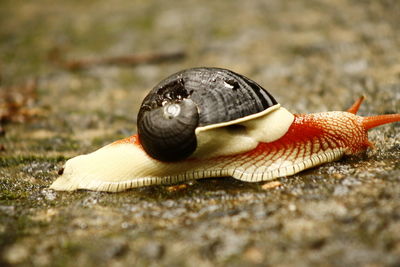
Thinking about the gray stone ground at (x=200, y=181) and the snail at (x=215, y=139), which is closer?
the gray stone ground at (x=200, y=181)

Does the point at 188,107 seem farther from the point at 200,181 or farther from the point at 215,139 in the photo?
the point at 200,181

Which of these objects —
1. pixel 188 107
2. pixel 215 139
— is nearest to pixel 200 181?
pixel 215 139

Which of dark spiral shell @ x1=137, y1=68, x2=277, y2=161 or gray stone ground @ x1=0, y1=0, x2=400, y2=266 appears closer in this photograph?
gray stone ground @ x1=0, y1=0, x2=400, y2=266

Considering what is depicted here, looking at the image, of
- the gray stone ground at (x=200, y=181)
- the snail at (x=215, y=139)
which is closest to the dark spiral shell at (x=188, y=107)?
the snail at (x=215, y=139)

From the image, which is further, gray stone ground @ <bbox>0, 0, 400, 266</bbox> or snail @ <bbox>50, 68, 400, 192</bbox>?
snail @ <bbox>50, 68, 400, 192</bbox>

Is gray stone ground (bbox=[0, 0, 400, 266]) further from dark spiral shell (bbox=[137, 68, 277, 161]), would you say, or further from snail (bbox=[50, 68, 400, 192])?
dark spiral shell (bbox=[137, 68, 277, 161])

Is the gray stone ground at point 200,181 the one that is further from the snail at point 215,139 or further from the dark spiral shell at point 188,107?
the dark spiral shell at point 188,107

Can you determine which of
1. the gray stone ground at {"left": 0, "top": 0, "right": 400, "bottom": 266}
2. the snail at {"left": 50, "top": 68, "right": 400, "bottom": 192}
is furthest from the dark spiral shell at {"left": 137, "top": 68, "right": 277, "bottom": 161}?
the gray stone ground at {"left": 0, "top": 0, "right": 400, "bottom": 266}
